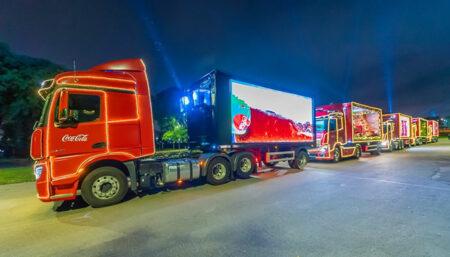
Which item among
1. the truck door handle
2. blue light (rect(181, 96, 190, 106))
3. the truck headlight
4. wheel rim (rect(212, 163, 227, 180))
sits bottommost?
wheel rim (rect(212, 163, 227, 180))

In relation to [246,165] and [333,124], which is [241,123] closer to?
[246,165]

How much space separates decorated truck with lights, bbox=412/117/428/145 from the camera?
35000 mm

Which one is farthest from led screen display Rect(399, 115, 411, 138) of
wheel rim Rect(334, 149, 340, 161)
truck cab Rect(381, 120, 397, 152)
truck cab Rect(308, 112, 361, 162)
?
wheel rim Rect(334, 149, 340, 161)

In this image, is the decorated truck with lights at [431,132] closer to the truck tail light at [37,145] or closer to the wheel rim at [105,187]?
the wheel rim at [105,187]

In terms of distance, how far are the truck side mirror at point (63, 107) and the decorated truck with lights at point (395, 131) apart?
1046 inches

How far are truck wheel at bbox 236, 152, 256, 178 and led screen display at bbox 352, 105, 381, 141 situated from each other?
34.1 feet

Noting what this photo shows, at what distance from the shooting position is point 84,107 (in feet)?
20.3

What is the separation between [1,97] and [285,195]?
17909 millimetres

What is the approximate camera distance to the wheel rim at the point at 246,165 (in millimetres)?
9456

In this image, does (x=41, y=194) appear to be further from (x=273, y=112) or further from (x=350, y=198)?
(x=273, y=112)

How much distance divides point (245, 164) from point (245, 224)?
194 inches

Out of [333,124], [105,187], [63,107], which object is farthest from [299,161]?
[63,107]

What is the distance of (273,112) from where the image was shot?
10.4 m

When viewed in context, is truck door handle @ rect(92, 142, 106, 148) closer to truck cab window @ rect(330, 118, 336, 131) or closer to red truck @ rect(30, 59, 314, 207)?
red truck @ rect(30, 59, 314, 207)
